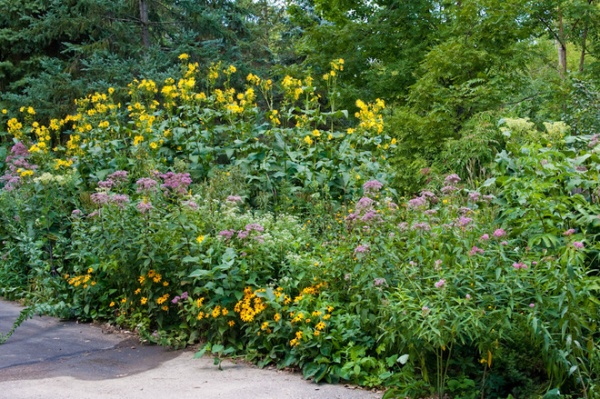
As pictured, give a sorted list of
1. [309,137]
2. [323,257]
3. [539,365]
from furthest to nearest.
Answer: [309,137]
[323,257]
[539,365]

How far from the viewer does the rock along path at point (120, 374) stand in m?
3.67

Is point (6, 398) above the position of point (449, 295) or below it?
below

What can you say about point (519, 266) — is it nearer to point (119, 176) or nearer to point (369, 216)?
point (369, 216)

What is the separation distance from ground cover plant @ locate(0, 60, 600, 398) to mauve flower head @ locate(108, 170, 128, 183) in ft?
0.10

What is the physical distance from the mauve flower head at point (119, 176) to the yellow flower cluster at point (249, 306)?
1.85 meters

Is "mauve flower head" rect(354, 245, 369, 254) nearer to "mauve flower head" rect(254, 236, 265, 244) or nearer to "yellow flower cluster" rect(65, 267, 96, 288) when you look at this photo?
"mauve flower head" rect(254, 236, 265, 244)

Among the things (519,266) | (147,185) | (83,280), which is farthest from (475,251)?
(83,280)

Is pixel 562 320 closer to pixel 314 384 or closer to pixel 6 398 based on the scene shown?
pixel 314 384

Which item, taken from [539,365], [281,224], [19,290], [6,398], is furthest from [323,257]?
[19,290]

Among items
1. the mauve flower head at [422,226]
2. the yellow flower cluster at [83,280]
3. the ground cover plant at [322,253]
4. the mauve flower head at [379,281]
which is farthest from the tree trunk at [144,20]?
the mauve flower head at [379,281]

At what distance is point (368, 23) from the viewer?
12.7 m

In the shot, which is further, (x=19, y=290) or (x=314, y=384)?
(x=19, y=290)

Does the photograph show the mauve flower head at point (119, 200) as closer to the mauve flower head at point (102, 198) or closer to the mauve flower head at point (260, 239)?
the mauve flower head at point (102, 198)

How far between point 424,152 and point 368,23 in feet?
13.3
